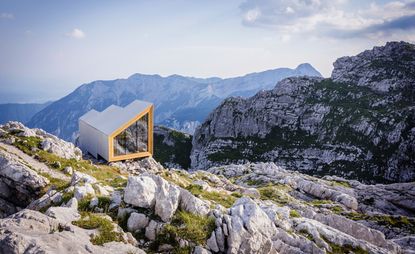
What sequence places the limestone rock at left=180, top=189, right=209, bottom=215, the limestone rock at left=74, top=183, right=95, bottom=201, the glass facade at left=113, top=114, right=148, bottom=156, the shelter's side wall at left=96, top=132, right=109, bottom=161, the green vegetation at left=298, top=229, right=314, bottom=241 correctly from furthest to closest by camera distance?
the glass facade at left=113, top=114, right=148, bottom=156, the shelter's side wall at left=96, top=132, right=109, bottom=161, the green vegetation at left=298, top=229, right=314, bottom=241, the limestone rock at left=74, top=183, right=95, bottom=201, the limestone rock at left=180, top=189, right=209, bottom=215

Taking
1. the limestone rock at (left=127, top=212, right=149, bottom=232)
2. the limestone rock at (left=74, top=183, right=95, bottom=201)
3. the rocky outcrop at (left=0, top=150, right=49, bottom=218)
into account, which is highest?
the limestone rock at (left=74, top=183, right=95, bottom=201)

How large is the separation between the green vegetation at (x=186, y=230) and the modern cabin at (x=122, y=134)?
2836 cm

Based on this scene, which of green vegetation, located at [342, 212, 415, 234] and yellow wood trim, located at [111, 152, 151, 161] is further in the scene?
yellow wood trim, located at [111, 152, 151, 161]

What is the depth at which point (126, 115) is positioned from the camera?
1855 inches

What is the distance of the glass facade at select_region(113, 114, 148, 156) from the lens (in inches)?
1772

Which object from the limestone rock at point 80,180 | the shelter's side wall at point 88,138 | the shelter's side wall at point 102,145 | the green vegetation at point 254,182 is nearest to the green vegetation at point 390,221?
the green vegetation at point 254,182

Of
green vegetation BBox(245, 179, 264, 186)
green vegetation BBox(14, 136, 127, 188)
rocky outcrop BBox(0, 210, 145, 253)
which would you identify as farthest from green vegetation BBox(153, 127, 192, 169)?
rocky outcrop BBox(0, 210, 145, 253)

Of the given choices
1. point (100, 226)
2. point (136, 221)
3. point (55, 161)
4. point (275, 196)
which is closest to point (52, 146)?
point (55, 161)

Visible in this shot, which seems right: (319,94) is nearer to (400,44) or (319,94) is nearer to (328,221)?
(400,44)

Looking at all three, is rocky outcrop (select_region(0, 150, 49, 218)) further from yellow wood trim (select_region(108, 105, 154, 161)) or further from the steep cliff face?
the steep cliff face

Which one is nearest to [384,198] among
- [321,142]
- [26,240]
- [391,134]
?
[26,240]

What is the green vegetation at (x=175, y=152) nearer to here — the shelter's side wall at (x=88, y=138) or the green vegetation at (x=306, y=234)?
the shelter's side wall at (x=88, y=138)

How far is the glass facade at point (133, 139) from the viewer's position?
45.0 metres

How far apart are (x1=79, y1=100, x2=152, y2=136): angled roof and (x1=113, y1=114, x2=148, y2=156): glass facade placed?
129cm
